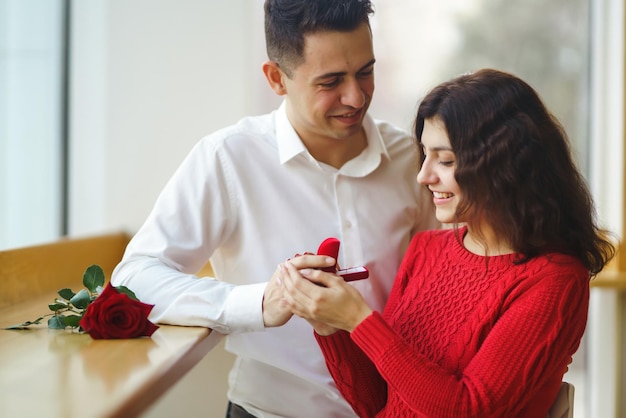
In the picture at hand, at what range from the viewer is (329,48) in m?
1.86

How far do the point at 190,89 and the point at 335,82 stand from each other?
1244 mm

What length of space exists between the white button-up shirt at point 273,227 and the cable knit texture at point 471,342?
213 millimetres

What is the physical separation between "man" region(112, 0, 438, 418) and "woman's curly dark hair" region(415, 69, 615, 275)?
34 cm

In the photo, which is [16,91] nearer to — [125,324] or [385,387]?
[125,324]

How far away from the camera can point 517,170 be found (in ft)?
5.13

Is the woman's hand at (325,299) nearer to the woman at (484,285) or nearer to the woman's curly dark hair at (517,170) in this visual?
the woman at (484,285)

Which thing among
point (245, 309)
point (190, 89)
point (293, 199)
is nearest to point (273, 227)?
point (293, 199)

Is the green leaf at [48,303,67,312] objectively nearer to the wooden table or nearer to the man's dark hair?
the wooden table

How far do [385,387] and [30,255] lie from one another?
1.07 m

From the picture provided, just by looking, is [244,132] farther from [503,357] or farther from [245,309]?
[503,357]

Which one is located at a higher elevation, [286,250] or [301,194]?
[301,194]

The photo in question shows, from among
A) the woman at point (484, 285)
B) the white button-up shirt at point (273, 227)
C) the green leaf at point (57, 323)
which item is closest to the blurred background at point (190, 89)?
the white button-up shirt at point (273, 227)

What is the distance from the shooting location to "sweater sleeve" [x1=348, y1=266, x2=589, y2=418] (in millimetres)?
1438

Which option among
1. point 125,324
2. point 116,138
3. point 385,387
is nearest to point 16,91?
point 116,138
